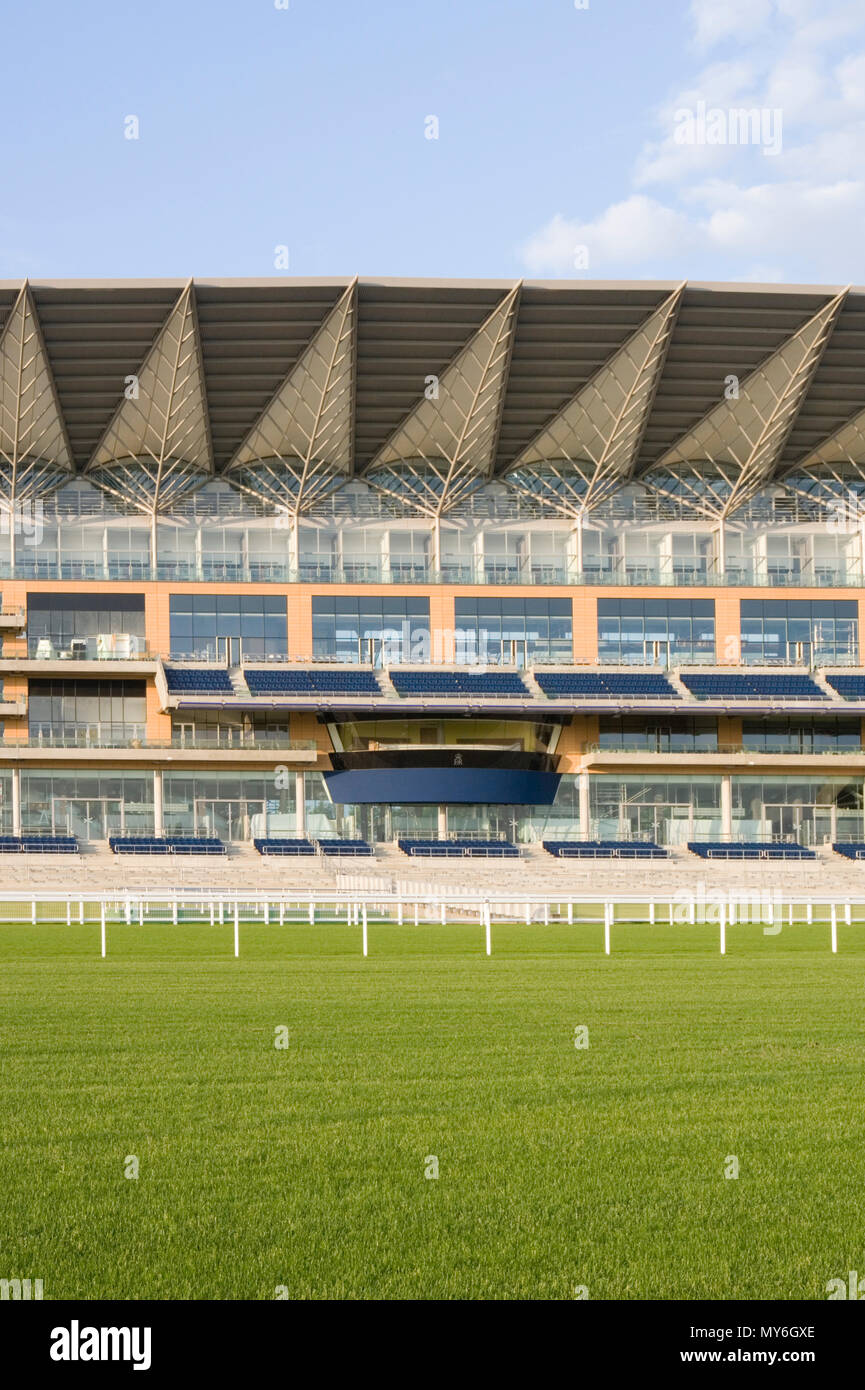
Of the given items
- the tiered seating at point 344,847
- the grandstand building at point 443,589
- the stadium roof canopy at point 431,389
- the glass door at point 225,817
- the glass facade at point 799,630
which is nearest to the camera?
the stadium roof canopy at point 431,389

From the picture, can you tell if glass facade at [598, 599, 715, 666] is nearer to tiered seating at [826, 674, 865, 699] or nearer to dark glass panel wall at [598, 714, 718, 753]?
dark glass panel wall at [598, 714, 718, 753]

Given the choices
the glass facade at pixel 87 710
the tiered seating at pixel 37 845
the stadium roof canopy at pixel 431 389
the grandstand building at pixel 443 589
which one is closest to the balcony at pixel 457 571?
the grandstand building at pixel 443 589

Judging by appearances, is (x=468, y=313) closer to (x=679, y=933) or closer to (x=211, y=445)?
(x=211, y=445)

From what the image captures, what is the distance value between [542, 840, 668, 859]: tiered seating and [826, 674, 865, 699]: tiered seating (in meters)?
10.7

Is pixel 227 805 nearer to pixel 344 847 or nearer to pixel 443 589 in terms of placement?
pixel 344 847

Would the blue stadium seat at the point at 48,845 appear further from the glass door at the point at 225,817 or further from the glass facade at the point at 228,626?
the glass facade at the point at 228,626

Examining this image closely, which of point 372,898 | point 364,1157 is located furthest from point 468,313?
point 364,1157

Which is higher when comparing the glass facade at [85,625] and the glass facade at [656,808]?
the glass facade at [85,625]

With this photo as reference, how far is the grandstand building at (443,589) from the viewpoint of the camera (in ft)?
209

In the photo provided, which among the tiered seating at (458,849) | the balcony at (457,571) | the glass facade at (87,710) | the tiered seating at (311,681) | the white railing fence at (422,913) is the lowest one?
the tiered seating at (458,849)

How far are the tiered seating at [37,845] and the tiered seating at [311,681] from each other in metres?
10.1

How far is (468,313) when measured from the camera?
5938 centimetres

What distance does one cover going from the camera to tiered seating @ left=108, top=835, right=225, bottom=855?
61.3 meters
